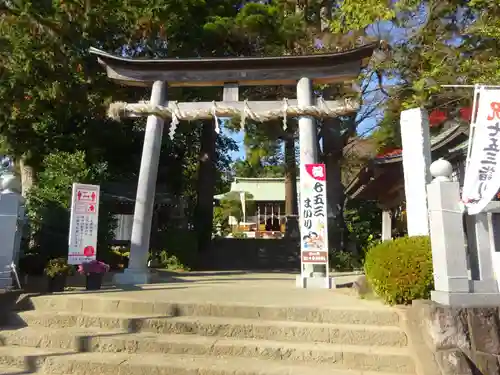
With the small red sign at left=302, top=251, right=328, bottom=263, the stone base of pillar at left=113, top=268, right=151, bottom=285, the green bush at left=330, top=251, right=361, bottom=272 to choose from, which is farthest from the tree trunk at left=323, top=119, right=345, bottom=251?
the stone base of pillar at left=113, top=268, right=151, bottom=285

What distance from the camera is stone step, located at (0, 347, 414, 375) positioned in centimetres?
480

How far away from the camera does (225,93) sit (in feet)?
34.3

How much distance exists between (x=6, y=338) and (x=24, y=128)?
9051mm

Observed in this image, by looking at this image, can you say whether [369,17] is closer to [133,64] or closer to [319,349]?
[133,64]

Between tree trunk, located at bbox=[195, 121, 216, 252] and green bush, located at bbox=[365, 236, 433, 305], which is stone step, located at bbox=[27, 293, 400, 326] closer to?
green bush, located at bbox=[365, 236, 433, 305]

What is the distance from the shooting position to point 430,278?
5.53 m

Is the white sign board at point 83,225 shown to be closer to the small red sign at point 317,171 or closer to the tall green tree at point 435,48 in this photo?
the small red sign at point 317,171

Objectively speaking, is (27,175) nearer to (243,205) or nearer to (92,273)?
(92,273)

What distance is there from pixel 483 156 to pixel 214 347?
393cm

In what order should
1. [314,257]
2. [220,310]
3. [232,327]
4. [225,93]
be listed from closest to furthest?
[232,327], [220,310], [314,257], [225,93]

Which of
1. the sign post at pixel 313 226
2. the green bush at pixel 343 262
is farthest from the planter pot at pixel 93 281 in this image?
the green bush at pixel 343 262

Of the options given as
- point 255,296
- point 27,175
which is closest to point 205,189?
point 27,175

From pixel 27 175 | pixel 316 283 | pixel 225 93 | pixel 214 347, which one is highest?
pixel 225 93

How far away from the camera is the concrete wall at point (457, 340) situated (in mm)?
4633
